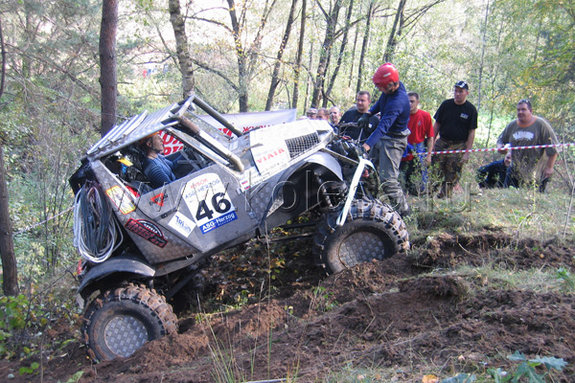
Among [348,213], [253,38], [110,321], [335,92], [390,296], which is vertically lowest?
[110,321]

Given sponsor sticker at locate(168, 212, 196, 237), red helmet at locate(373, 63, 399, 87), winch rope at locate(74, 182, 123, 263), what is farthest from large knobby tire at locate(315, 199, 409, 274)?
winch rope at locate(74, 182, 123, 263)

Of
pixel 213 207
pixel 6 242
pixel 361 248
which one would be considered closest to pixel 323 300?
pixel 361 248

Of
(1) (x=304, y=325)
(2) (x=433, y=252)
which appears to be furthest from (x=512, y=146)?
(1) (x=304, y=325)

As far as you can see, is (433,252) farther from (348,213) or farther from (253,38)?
(253,38)

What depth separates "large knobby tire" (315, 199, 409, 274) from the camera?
5082 millimetres

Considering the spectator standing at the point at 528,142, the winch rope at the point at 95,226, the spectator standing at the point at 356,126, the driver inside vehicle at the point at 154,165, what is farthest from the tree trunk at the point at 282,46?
the winch rope at the point at 95,226

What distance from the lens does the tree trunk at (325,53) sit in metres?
17.4

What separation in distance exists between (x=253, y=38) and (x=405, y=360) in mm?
17054

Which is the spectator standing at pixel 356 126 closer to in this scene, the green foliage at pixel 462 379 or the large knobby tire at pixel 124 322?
the large knobby tire at pixel 124 322

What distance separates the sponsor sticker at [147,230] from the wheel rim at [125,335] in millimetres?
785

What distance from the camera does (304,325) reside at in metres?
3.95

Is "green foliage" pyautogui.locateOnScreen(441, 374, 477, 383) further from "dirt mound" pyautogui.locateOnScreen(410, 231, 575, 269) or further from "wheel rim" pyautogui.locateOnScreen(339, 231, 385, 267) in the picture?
"wheel rim" pyautogui.locateOnScreen(339, 231, 385, 267)

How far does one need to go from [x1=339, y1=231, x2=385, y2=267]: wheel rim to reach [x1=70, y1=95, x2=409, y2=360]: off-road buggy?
0.04 feet

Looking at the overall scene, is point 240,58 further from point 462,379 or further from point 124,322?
point 462,379
